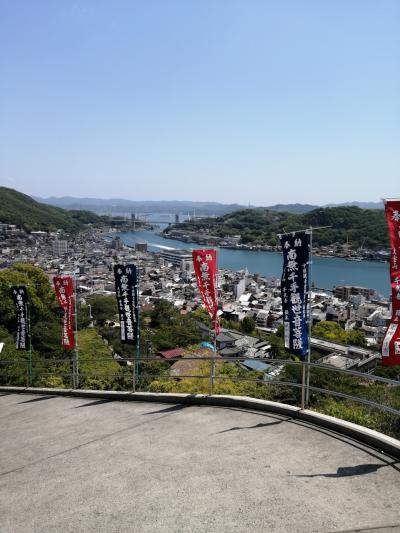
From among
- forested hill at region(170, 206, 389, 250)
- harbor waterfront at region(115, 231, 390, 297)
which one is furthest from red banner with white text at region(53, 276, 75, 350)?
harbor waterfront at region(115, 231, 390, 297)

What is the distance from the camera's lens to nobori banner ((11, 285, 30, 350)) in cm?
1086

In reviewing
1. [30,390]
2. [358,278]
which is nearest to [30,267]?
[30,390]

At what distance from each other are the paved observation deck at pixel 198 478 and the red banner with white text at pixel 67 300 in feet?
16.1

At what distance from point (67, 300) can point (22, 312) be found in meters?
1.82

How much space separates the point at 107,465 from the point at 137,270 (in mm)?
3806

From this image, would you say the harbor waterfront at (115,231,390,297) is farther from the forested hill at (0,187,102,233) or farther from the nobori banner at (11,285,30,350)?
the nobori banner at (11,285,30,350)

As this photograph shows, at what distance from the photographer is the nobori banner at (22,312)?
35.6 feet

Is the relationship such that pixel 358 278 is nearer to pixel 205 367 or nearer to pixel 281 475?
pixel 205 367

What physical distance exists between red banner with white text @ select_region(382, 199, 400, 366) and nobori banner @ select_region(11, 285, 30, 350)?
9.02m

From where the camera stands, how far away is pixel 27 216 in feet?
312

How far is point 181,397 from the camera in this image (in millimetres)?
5797

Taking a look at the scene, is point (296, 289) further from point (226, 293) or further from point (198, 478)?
point (226, 293)

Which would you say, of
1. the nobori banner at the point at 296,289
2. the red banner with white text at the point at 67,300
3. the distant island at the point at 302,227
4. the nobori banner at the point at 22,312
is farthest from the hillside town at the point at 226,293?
the nobori banner at the point at 296,289

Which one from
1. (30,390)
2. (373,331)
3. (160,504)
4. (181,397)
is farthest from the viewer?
(373,331)
